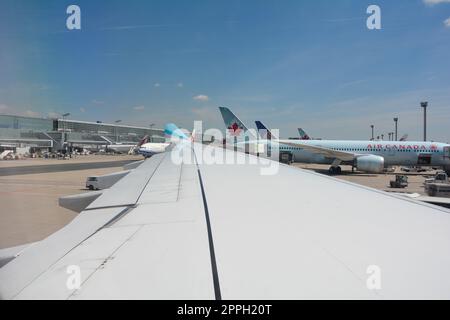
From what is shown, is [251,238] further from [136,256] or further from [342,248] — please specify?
[136,256]

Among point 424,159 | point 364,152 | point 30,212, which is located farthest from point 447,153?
point 30,212

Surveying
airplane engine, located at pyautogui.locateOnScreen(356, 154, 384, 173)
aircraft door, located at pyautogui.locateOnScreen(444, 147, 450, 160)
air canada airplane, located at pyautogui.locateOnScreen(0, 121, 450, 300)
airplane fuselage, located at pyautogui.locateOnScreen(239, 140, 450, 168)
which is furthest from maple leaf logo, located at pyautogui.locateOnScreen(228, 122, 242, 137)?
air canada airplane, located at pyautogui.locateOnScreen(0, 121, 450, 300)

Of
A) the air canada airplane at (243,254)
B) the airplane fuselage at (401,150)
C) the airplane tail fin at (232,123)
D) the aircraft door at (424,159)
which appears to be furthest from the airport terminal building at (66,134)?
the aircraft door at (424,159)

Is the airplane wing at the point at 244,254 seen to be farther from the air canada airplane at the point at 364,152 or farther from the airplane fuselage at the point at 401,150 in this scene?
the airplane fuselage at the point at 401,150

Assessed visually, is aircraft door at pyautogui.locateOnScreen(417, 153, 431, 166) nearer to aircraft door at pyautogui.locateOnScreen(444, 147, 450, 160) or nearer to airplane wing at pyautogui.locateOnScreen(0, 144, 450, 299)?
aircraft door at pyautogui.locateOnScreen(444, 147, 450, 160)

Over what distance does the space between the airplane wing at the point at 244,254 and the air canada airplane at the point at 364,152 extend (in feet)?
67.5

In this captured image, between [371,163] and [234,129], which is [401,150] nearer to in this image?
[371,163]

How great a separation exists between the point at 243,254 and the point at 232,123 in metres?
22.8

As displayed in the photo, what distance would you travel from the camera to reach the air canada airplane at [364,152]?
2212 centimetres

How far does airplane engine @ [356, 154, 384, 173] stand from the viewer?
21.3 meters

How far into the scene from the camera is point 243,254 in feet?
4.91

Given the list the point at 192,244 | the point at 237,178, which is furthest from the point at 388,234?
the point at 237,178

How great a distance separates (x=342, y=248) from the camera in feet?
5.19
